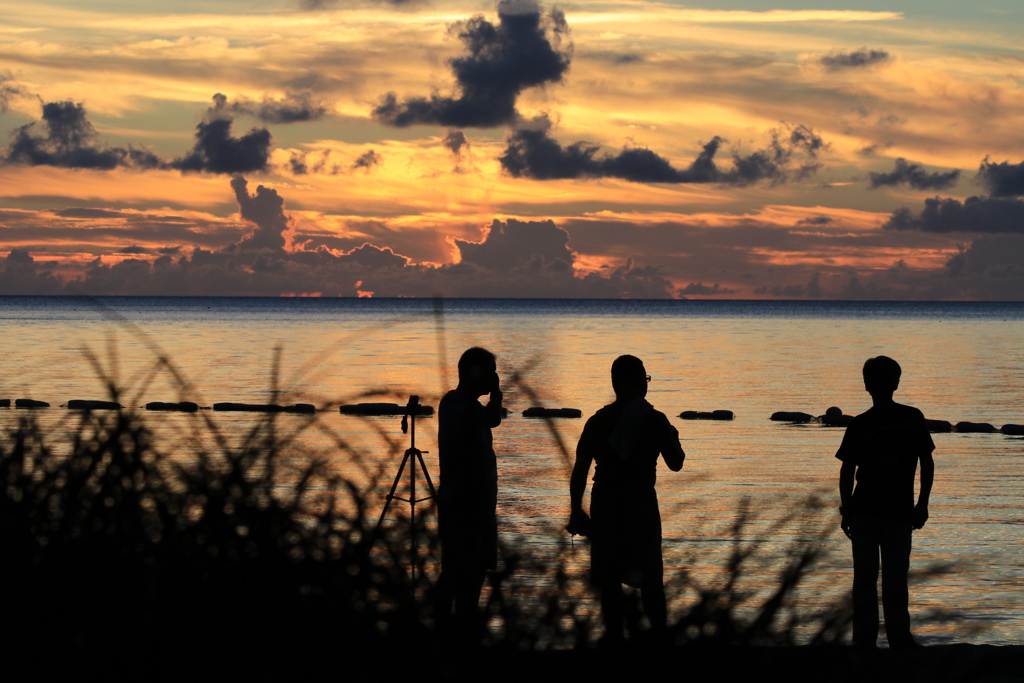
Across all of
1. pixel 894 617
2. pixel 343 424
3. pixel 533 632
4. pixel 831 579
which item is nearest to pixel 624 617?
pixel 533 632

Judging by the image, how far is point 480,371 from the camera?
21.5 feet

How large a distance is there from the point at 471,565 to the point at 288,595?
0.92 m

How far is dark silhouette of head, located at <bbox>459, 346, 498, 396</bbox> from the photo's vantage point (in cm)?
664

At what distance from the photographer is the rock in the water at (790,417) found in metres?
25.5

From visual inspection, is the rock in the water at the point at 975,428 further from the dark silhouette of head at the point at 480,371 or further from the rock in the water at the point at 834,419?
the dark silhouette of head at the point at 480,371

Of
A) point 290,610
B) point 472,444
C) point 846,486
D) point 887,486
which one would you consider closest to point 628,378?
point 472,444

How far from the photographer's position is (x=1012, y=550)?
11383mm

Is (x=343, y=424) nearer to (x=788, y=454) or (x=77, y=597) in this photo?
(x=788, y=454)

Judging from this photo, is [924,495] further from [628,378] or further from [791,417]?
[791,417]

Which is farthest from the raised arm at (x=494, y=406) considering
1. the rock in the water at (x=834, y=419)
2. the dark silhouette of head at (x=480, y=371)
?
the rock in the water at (x=834, y=419)

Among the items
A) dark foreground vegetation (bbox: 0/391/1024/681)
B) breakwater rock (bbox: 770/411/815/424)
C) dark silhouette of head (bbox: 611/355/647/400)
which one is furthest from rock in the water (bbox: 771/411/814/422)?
dark foreground vegetation (bbox: 0/391/1024/681)

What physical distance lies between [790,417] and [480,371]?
66.8ft

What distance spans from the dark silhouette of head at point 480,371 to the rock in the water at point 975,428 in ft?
64.3

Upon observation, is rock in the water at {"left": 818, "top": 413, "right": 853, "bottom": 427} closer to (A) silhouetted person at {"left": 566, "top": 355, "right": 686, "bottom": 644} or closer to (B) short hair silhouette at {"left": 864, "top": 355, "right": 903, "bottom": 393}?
(B) short hair silhouette at {"left": 864, "top": 355, "right": 903, "bottom": 393}
